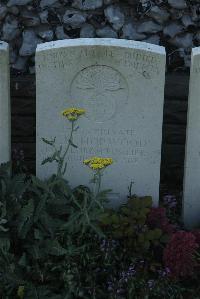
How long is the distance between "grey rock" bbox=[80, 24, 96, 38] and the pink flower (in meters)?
2.13

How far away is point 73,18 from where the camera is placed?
5.21 m

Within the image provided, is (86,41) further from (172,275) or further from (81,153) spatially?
(172,275)

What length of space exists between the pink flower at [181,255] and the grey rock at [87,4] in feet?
7.36

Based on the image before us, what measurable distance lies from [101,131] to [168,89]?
1.28 m

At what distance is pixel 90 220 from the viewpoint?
3666 mm

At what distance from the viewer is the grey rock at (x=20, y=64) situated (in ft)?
17.4

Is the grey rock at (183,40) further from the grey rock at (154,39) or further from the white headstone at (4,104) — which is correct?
the white headstone at (4,104)

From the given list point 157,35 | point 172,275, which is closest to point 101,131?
point 172,275

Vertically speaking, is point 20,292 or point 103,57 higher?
point 103,57

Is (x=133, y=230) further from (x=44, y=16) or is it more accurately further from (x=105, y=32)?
(x=44, y=16)

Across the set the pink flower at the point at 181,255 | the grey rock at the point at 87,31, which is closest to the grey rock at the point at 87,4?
the grey rock at the point at 87,31

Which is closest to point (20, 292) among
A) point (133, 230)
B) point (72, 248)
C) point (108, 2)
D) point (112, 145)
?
point (72, 248)

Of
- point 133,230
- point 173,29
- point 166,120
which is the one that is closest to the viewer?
point 133,230

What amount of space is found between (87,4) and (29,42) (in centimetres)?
55
